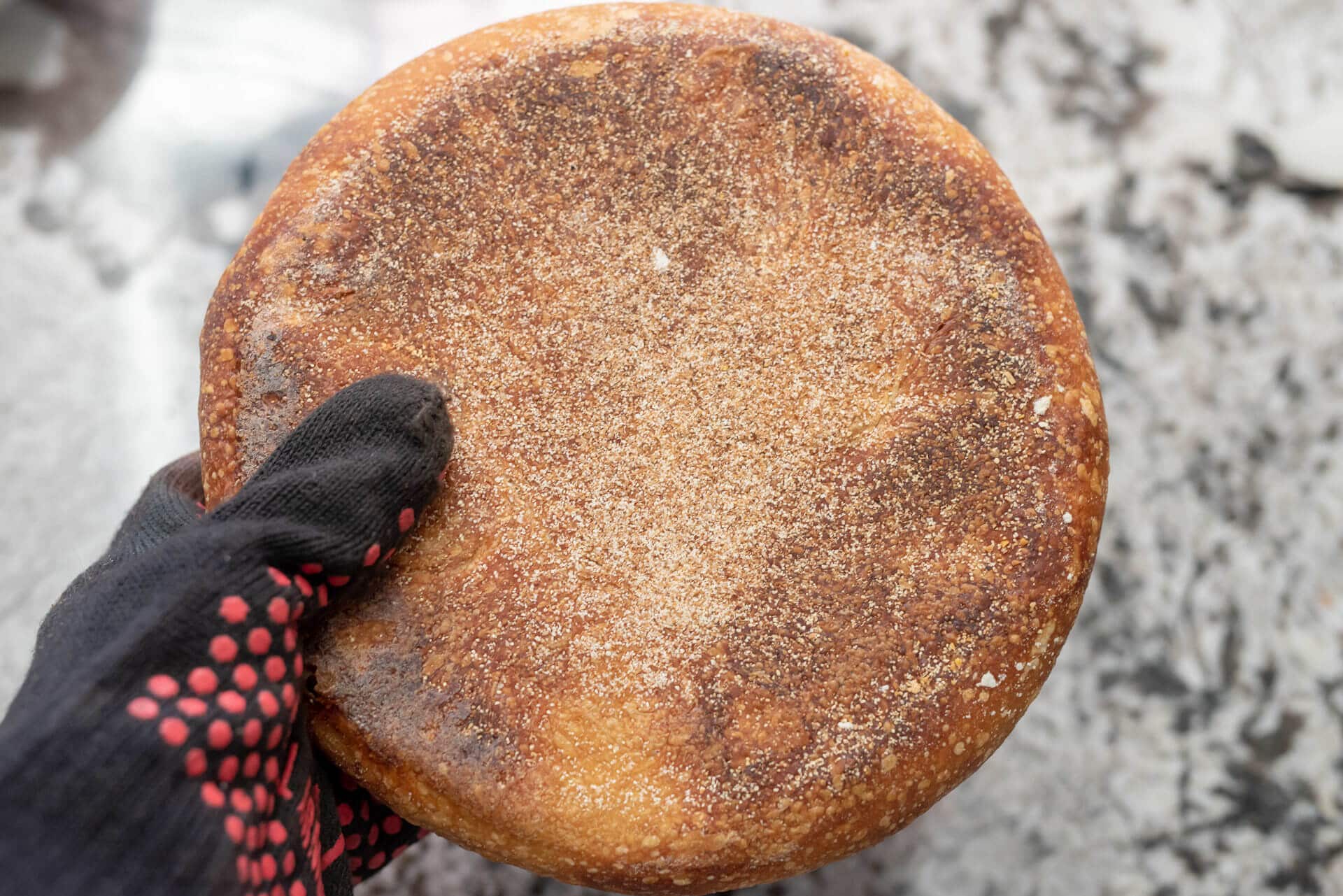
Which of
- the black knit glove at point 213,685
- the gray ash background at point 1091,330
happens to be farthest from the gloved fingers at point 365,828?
the gray ash background at point 1091,330

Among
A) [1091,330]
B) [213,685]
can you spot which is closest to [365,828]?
[213,685]

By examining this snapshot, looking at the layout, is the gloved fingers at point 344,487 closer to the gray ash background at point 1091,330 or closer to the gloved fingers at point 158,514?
the gloved fingers at point 158,514

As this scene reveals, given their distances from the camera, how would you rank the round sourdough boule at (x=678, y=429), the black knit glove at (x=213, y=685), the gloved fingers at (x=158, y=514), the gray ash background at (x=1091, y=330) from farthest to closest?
the gray ash background at (x=1091, y=330) → the gloved fingers at (x=158, y=514) → the round sourdough boule at (x=678, y=429) → the black knit glove at (x=213, y=685)

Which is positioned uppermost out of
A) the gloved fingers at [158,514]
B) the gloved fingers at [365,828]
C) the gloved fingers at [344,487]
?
the gloved fingers at [344,487]

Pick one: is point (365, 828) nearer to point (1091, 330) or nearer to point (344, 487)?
point (344, 487)

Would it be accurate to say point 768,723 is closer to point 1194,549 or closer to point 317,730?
point 317,730

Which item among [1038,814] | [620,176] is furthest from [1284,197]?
[620,176]

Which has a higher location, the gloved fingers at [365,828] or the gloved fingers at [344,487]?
the gloved fingers at [344,487]
